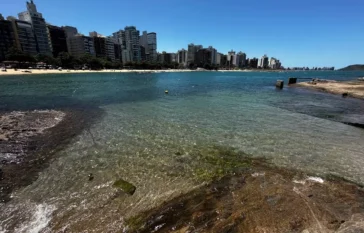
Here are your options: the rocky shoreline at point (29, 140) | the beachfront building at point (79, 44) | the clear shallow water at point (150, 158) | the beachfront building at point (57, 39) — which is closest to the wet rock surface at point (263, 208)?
the clear shallow water at point (150, 158)

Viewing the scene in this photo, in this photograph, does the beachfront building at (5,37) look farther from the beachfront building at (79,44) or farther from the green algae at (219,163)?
the green algae at (219,163)

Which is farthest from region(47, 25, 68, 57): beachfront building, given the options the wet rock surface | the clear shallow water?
the wet rock surface

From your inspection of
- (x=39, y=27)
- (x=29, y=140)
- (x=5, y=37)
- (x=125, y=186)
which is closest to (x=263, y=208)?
(x=125, y=186)

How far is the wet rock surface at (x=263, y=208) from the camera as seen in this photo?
4.74 metres

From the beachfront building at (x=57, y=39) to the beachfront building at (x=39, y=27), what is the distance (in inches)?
380

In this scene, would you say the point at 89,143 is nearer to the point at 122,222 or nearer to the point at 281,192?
the point at 122,222

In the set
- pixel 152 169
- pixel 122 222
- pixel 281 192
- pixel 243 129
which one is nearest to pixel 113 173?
pixel 152 169

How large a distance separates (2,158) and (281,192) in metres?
12.2

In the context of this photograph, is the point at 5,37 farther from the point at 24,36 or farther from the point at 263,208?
the point at 263,208

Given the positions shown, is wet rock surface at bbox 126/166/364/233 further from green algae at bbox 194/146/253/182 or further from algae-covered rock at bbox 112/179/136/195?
algae-covered rock at bbox 112/179/136/195

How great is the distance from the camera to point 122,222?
17.2ft

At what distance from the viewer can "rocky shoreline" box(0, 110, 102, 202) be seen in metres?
7.53

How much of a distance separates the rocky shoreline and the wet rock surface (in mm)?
5521

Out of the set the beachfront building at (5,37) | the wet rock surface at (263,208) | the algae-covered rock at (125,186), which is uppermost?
the beachfront building at (5,37)
